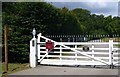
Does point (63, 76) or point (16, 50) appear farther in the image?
point (16, 50)

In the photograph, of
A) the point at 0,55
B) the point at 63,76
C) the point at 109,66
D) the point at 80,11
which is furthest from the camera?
the point at 80,11

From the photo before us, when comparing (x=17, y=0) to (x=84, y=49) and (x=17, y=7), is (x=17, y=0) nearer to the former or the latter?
(x=17, y=7)

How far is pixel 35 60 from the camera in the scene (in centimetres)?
1517

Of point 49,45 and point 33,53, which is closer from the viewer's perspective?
point 33,53

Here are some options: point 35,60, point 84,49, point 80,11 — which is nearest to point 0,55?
point 35,60

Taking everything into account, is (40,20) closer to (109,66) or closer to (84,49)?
(84,49)

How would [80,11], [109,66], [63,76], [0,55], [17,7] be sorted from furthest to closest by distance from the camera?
[80,11], [17,7], [0,55], [109,66], [63,76]

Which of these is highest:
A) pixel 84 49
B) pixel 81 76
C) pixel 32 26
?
pixel 32 26

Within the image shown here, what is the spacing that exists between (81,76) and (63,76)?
0.67m

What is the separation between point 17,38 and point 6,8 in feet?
8.55

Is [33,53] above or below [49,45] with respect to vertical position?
Result: below

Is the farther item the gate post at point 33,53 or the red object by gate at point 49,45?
the red object by gate at point 49,45

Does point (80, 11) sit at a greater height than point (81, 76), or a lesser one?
greater

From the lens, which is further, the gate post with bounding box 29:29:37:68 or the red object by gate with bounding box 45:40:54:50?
the red object by gate with bounding box 45:40:54:50
